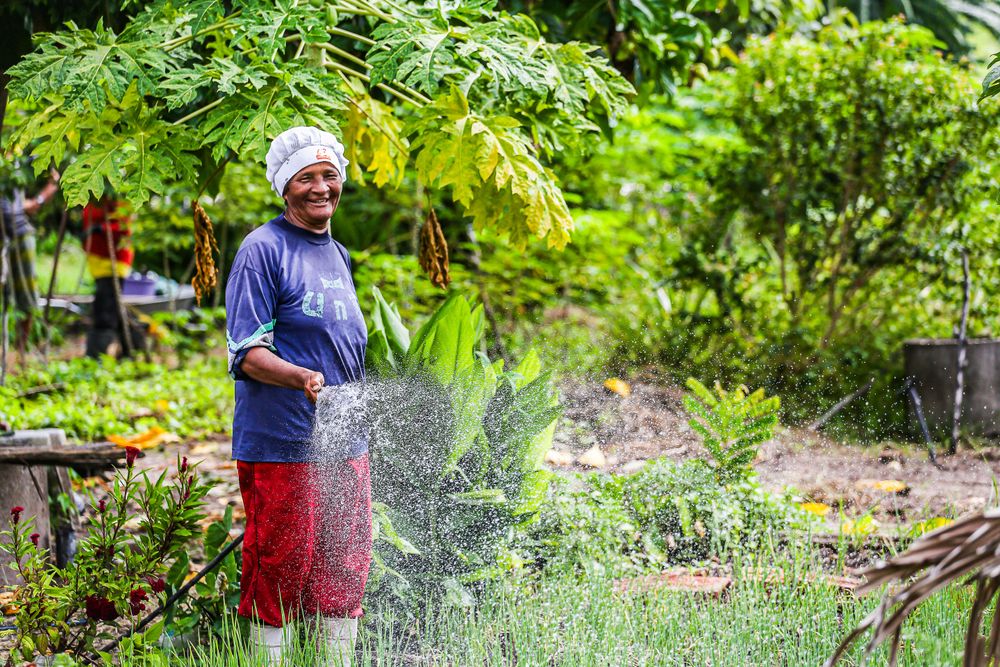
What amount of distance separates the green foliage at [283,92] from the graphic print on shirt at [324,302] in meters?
0.43

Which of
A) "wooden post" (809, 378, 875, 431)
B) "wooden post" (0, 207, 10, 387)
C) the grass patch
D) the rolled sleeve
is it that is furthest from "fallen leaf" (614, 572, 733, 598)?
"wooden post" (0, 207, 10, 387)

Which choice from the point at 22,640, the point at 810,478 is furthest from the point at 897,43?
the point at 22,640

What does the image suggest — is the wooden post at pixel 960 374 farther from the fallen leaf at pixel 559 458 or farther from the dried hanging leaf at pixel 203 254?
the dried hanging leaf at pixel 203 254

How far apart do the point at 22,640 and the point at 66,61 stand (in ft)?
5.14

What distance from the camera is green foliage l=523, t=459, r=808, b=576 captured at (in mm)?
3393

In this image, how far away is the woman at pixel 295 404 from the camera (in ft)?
8.63

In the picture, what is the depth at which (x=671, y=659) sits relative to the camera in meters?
2.65

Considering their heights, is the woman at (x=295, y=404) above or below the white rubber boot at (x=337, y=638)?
above

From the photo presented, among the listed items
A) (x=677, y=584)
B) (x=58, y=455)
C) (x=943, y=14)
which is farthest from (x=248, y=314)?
(x=943, y=14)

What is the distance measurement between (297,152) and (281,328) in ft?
1.50

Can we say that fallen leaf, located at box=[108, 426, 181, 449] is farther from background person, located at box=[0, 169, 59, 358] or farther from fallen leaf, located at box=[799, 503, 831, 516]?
fallen leaf, located at box=[799, 503, 831, 516]

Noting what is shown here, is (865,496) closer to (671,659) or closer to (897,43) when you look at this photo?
(671,659)

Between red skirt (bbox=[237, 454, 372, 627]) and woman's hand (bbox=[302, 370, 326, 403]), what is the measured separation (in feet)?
0.80

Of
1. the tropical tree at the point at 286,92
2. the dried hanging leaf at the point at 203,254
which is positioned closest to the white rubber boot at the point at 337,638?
the dried hanging leaf at the point at 203,254
